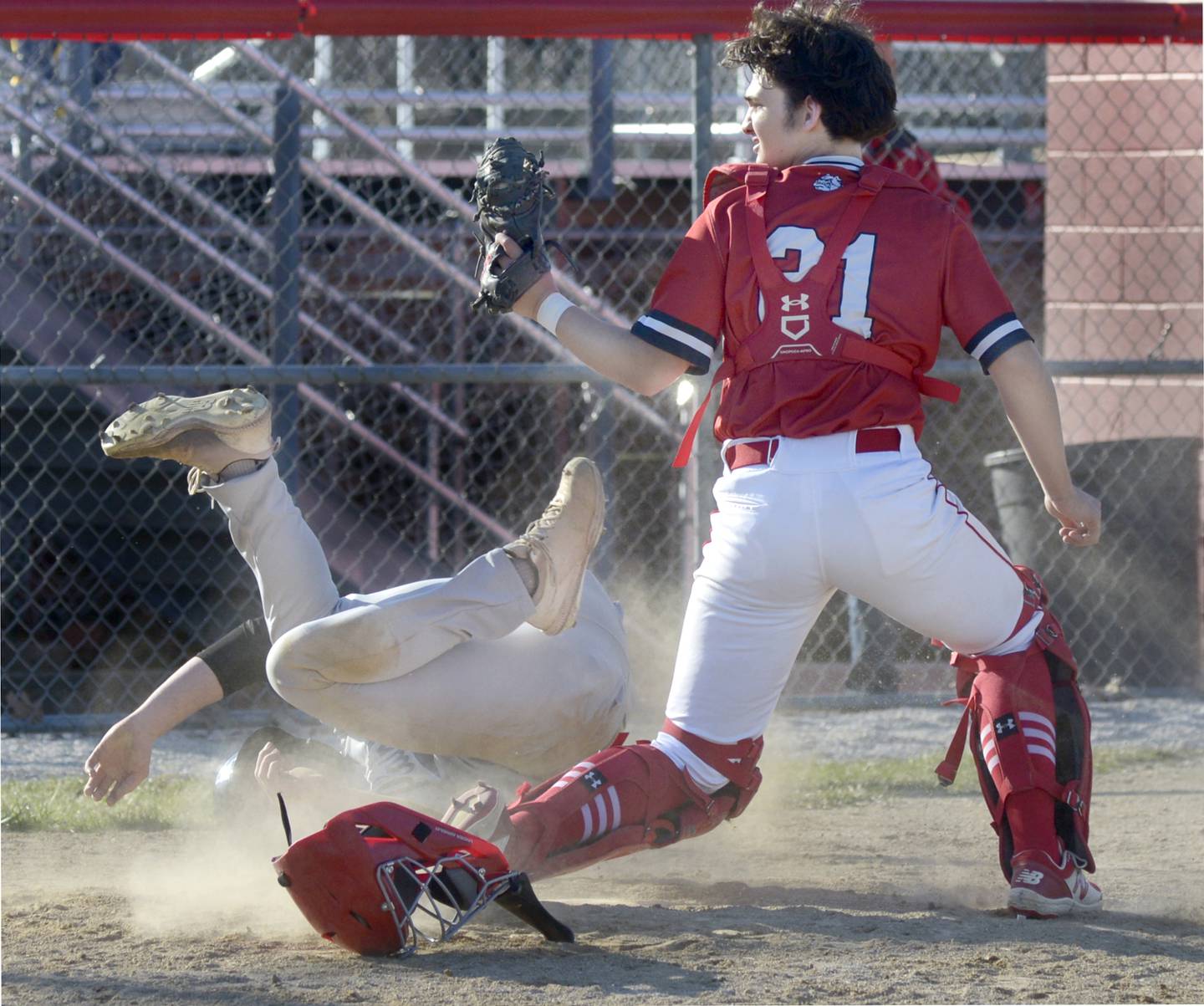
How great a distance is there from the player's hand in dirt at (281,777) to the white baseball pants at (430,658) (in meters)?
0.11

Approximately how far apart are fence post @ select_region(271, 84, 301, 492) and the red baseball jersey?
2061mm

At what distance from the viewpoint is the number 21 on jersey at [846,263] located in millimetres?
2502

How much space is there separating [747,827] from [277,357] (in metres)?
1.93

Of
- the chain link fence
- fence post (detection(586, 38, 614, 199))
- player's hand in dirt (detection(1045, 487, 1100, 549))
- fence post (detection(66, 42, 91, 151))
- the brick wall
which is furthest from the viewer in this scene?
fence post (detection(66, 42, 91, 151))

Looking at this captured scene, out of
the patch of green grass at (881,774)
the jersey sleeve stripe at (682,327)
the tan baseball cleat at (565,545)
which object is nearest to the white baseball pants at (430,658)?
the tan baseball cleat at (565,545)

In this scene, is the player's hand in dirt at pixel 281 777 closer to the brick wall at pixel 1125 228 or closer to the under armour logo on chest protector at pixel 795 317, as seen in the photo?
the under armour logo on chest protector at pixel 795 317

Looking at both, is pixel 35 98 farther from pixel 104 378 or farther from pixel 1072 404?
pixel 1072 404

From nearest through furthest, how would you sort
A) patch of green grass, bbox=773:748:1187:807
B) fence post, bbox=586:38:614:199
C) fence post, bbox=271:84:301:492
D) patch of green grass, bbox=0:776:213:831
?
patch of green grass, bbox=0:776:213:831 → patch of green grass, bbox=773:748:1187:807 → fence post, bbox=271:84:301:492 → fence post, bbox=586:38:614:199

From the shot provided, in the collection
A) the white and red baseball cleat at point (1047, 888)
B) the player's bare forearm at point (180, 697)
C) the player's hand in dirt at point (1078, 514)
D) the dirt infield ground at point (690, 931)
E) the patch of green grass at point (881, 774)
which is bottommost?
the patch of green grass at point (881, 774)

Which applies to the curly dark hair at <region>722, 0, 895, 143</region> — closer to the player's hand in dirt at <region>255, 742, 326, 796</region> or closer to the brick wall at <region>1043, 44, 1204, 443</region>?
the player's hand in dirt at <region>255, 742, 326, 796</region>

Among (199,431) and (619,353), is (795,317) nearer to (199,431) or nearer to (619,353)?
(619,353)

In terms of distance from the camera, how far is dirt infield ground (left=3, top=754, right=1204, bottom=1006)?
7.25 feet

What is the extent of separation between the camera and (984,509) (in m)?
6.31

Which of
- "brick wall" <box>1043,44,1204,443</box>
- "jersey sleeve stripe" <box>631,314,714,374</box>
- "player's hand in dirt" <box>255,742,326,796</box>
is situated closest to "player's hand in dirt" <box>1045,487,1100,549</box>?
"jersey sleeve stripe" <box>631,314,714,374</box>
